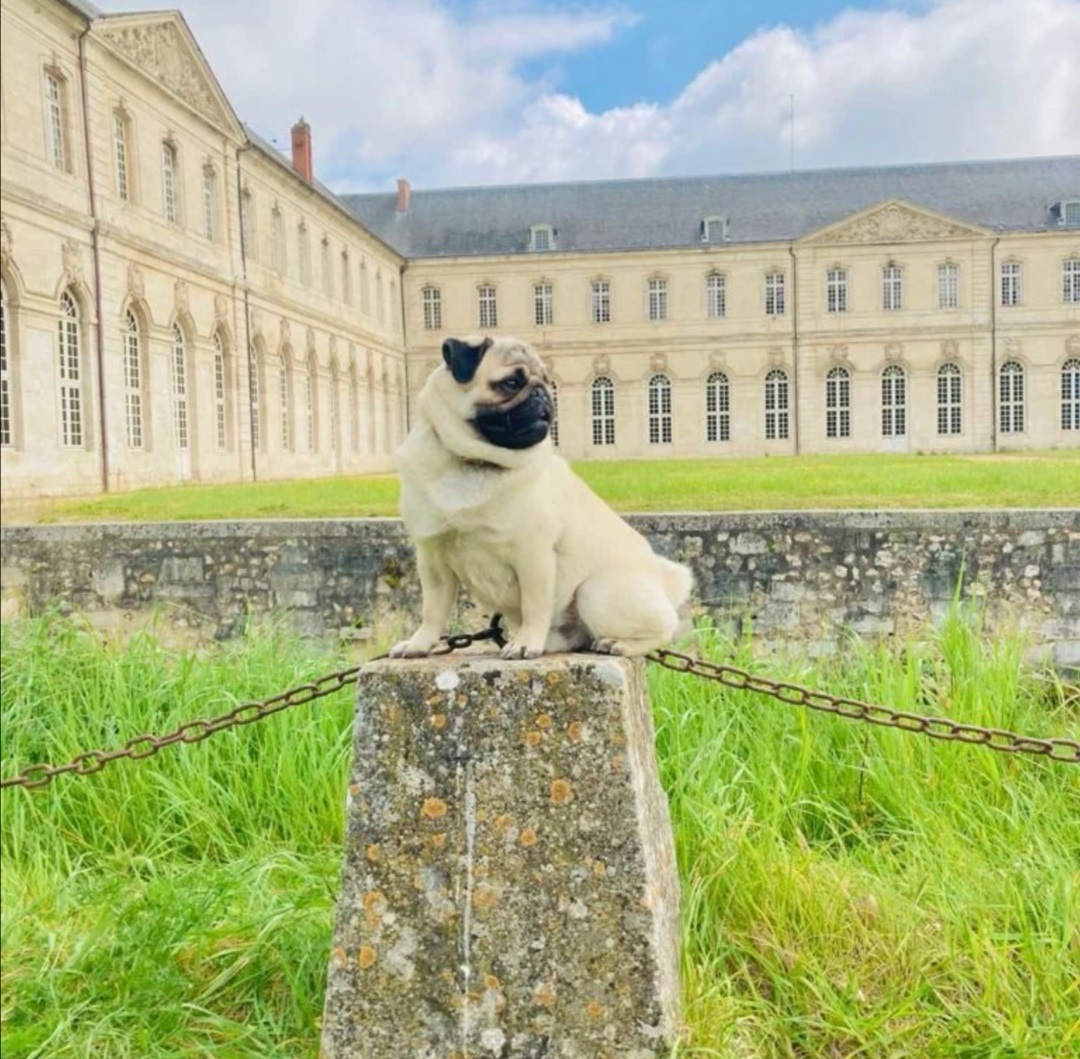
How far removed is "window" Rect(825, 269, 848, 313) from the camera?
63.1ft

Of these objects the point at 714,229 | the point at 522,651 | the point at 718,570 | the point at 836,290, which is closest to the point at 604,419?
the point at 714,229

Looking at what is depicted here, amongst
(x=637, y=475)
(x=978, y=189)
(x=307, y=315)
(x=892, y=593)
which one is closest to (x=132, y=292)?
(x=307, y=315)

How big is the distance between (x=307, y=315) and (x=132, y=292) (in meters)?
3.70

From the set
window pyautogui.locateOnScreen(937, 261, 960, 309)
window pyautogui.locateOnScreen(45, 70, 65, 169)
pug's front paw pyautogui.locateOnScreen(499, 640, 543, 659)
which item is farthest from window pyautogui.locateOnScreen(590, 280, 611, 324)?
pug's front paw pyautogui.locateOnScreen(499, 640, 543, 659)

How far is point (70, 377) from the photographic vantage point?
11.9 metres

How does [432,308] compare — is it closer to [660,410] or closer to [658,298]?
[660,410]

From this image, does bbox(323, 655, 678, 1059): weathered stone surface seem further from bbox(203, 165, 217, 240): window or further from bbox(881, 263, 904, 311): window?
bbox(881, 263, 904, 311): window

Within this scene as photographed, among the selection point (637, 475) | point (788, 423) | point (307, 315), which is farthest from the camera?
point (788, 423)

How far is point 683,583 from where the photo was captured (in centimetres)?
204

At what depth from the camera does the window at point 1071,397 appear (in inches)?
528

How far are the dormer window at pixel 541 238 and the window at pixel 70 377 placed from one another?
6507 mm

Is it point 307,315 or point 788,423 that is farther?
point 788,423

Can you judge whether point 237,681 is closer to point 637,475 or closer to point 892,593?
point 892,593

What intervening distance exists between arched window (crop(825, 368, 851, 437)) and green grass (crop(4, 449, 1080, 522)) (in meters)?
6.84
